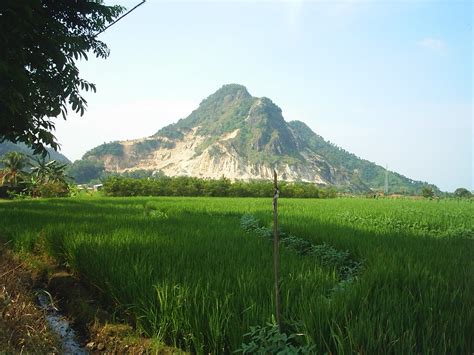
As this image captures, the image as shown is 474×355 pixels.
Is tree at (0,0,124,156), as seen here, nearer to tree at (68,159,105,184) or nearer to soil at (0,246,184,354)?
soil at (0,246,184,354)

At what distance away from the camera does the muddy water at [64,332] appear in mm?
2678

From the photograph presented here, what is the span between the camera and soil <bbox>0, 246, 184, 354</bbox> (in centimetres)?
243

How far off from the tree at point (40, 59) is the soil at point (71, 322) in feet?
10.9

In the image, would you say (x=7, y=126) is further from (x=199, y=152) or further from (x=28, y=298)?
(x=199, y=152)

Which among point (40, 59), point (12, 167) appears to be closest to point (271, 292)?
point (40, 59)

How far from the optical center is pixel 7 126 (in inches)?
318

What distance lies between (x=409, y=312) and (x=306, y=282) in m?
0.77

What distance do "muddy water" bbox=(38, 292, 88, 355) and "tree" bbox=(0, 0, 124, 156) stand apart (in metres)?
3.66

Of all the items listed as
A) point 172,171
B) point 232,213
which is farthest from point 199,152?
point 232,213

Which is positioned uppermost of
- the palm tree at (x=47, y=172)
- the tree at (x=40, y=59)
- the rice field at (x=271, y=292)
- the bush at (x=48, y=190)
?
the tree at (x=40, y=59)

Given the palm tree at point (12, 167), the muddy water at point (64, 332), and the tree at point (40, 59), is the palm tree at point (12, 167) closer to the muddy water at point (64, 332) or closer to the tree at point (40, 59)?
the tree at point (40, 59)

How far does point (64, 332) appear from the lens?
2.97 metres

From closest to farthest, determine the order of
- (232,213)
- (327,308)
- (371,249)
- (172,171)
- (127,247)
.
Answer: (327,308) < (127,247) < (371,249) < (232,213) < (172,171)

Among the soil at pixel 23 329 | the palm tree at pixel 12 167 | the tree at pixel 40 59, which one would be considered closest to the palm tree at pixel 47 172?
the palm tree at pixel 12 167
